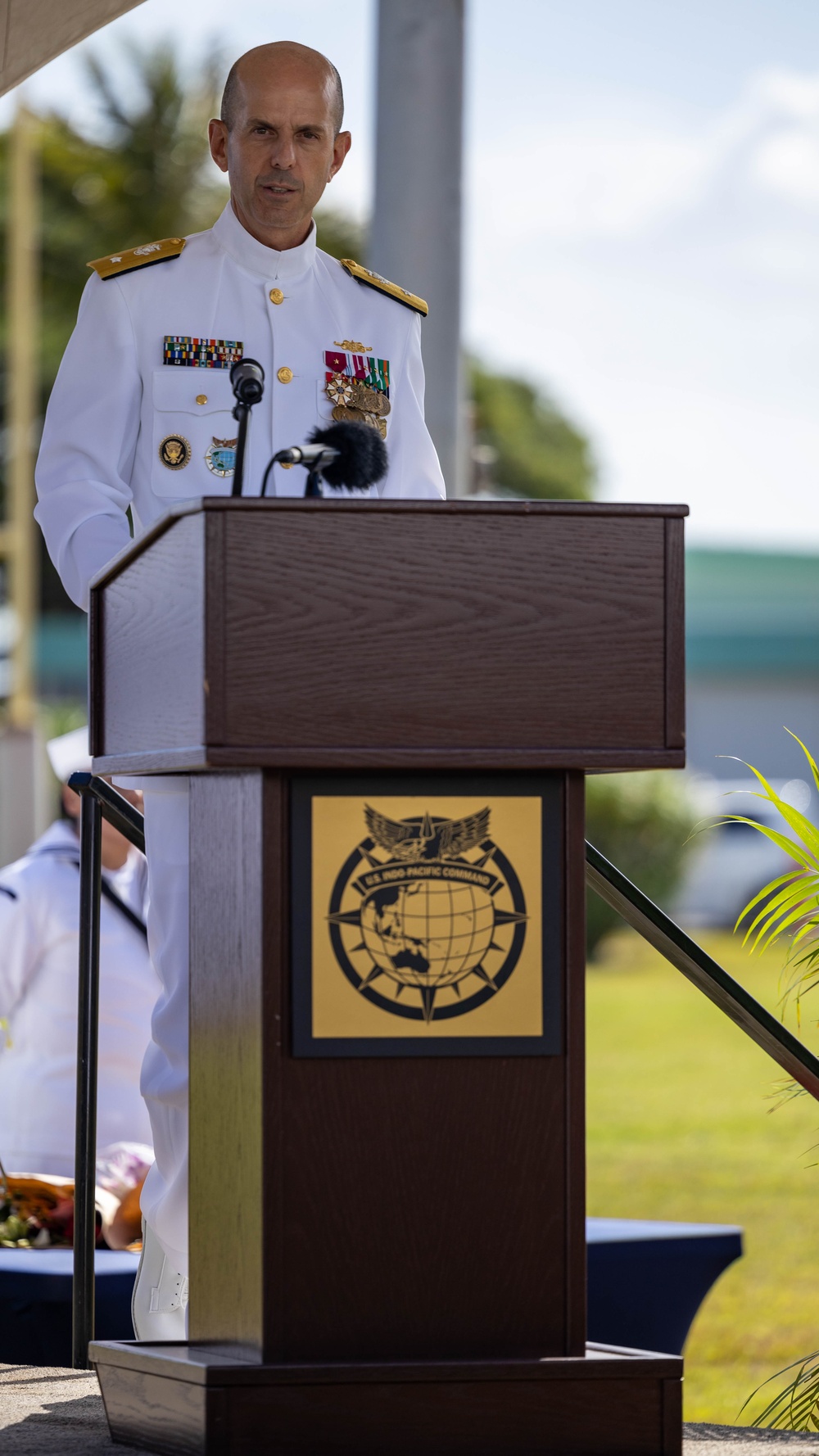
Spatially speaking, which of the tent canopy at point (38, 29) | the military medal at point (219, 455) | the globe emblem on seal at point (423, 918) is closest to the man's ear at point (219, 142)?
the military medal at point (219, 455)

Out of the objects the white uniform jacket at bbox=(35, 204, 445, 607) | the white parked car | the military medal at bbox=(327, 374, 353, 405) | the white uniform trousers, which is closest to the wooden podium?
the white uniform trousers

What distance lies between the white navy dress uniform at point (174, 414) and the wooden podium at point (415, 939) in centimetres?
65

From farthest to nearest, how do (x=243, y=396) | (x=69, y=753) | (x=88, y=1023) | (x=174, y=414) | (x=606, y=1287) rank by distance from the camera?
(x=69, y=753) → (x=606, y=1287) → (x=88, y=1023) → (x=174, y=414) → (x=243, y=396)

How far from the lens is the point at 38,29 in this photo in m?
3.85

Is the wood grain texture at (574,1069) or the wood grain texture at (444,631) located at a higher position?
the wood grain texture at (444,631)

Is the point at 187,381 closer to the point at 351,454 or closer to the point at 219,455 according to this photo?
the point at 219,455

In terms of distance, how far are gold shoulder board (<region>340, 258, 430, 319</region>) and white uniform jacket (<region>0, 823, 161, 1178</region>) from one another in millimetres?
2178

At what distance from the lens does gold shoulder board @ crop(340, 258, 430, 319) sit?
9.95 feet

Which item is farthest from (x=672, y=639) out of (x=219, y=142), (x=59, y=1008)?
(x=59, y=1008)

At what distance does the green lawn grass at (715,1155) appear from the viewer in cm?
756

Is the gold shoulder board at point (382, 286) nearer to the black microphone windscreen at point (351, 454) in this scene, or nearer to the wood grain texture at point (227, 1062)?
the black microphone windscreen at point (351, 454)

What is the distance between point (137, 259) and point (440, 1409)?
1.66 metres

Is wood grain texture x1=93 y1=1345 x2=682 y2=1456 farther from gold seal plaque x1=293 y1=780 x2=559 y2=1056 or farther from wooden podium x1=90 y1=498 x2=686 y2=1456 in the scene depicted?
gold seal plaque x1=293 y1=780 x2=559 y2=1056

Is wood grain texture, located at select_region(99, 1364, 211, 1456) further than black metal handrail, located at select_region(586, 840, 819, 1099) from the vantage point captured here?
No
